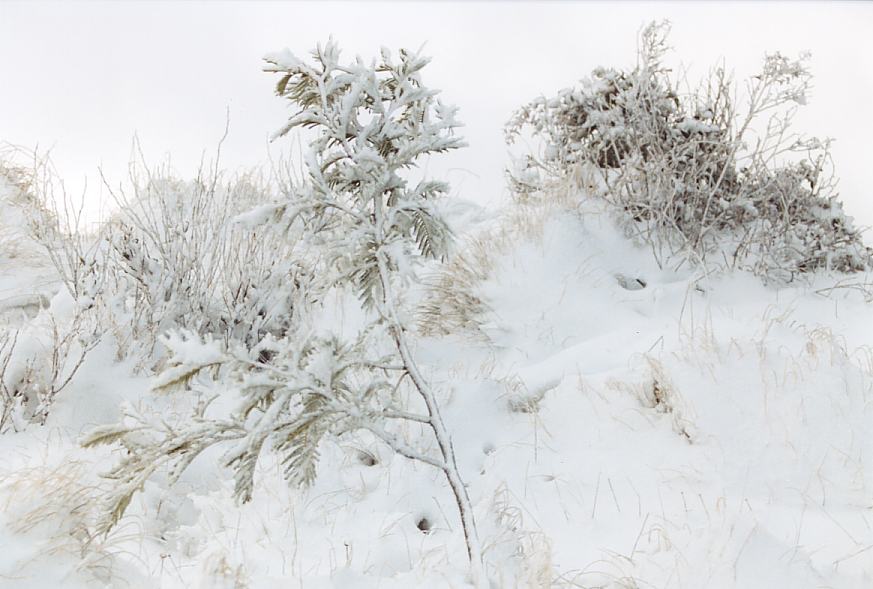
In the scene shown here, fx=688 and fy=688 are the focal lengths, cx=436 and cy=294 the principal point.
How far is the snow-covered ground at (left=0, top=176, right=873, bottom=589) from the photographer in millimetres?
1771

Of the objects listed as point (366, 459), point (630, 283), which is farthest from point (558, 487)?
point (630, 283)

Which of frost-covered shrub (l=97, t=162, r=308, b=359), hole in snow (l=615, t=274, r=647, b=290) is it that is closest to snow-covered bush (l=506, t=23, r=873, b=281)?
hole in snow (l=615, t=274, r=647, b=290)

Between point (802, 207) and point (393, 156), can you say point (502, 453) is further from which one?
point (802, 207)

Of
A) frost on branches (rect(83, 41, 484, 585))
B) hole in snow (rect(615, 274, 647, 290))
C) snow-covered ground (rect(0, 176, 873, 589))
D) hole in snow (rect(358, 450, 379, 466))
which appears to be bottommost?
hole in snow (rect(358, 450, 379, 466))

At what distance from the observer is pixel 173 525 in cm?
236

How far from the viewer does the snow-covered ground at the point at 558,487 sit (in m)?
1.77

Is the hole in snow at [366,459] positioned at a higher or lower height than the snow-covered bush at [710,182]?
lower

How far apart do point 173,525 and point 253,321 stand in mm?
1410

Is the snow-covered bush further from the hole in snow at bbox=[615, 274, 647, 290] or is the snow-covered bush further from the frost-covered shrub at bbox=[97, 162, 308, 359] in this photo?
the frost-covered shrub at bbox=[97, 162, 308, 359]

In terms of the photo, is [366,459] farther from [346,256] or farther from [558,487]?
[346,256]

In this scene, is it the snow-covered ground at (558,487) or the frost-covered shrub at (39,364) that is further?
the frost-covered shrub at (39,364)

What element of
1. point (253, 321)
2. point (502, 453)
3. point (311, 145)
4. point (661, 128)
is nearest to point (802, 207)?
point (661, 128)

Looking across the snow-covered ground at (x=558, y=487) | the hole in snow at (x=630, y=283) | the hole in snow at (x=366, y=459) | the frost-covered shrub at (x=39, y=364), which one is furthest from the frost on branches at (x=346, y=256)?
the hole in snow at (x=630, y=283)

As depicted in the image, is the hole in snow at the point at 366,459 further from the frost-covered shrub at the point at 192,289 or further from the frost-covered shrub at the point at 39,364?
the frost-covered shrub at the point at 39,364
